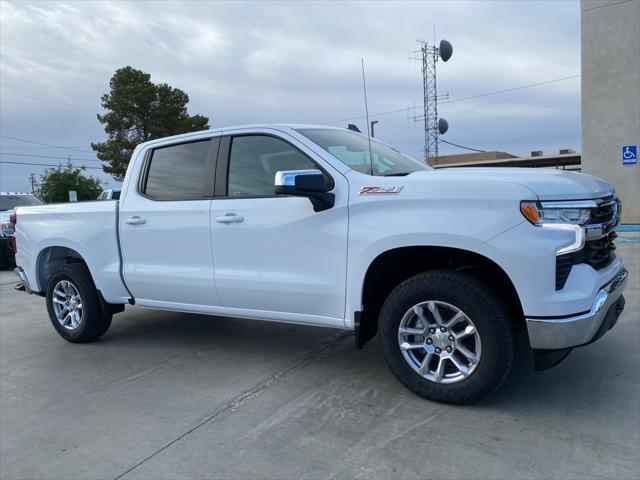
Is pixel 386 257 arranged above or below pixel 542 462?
above

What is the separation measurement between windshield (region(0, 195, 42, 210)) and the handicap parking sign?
56.0 ft

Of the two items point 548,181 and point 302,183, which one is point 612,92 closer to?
point 548,181

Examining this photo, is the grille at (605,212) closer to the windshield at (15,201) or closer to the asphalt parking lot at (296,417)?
the asphalt parking lot at (296,417)

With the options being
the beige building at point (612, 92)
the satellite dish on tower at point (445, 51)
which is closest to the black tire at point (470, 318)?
the beige building at point (612, 92)

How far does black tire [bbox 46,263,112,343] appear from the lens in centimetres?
516

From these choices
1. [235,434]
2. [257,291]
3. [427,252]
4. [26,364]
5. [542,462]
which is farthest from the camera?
[26,364]

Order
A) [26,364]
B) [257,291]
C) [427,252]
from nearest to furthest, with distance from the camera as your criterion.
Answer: [427,252] → [257,291] → [26,364]

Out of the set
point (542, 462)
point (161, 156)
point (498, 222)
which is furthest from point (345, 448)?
point (161, 156)

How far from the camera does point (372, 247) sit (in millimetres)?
3475

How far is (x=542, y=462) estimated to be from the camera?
107 inches

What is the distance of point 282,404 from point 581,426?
182 centimetres

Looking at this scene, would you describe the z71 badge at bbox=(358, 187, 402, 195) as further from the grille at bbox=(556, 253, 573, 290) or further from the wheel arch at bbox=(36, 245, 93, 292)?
the wheel arch at bbox=(36, 245, 93, 292)

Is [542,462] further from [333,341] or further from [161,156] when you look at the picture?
[161,156]

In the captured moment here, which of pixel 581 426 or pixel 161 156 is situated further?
pixel 161 156
